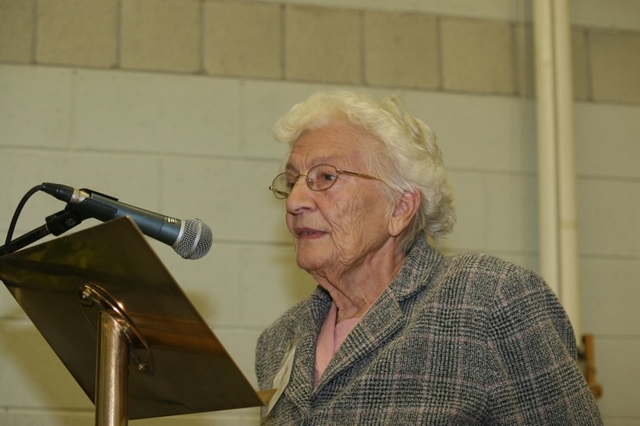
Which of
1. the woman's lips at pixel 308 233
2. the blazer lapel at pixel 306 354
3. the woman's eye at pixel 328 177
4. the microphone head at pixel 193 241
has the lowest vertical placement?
the blazer lapel at pixel 306 354

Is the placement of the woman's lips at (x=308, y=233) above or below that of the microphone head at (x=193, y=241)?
above

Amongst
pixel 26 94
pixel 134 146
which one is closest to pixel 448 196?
pixel 134 146

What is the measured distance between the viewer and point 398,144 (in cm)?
199

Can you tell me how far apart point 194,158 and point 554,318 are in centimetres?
153

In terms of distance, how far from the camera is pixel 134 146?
2826 mm

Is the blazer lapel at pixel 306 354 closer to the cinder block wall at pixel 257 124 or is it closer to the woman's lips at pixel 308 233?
the woman's lips at pixel 308 233

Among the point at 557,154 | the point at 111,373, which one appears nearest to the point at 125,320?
the point at 111,373

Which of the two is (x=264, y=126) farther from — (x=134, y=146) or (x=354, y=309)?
(x=354, y=309)

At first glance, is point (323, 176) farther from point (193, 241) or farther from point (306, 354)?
point (193, 241)

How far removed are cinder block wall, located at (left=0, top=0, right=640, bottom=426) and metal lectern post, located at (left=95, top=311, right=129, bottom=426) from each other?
1431 millimetres

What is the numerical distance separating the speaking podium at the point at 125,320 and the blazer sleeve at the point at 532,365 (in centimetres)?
53

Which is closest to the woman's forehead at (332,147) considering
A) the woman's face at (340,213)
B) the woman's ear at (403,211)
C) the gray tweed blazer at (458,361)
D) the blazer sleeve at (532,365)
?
the woman's face at (340,213)

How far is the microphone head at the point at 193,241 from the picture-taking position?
142cm

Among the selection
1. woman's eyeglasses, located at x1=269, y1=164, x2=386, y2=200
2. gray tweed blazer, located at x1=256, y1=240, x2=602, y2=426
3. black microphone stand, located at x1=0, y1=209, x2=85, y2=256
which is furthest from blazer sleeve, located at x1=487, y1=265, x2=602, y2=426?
black microphone stand, located at x1=0, y1=209, x2=85, y2=256
